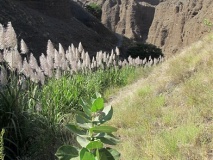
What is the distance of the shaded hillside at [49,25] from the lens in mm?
28048

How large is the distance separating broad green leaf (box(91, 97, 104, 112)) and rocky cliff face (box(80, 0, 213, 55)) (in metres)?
30.4

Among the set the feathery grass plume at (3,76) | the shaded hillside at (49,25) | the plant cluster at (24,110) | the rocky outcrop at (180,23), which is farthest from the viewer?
the rocky outcrop at (180,23)

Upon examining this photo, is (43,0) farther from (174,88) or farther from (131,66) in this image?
(174,88)

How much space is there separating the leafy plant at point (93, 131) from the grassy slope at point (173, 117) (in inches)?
83.8

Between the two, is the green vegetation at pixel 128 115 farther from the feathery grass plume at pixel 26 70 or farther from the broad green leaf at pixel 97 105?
the broad green leaf at pixel 97 105

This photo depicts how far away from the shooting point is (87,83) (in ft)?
35.7

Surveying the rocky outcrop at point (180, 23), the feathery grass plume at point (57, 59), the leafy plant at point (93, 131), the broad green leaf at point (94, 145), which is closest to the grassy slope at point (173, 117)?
the feathery grass plume at point (57, 59)

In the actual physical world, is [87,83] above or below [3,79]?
below

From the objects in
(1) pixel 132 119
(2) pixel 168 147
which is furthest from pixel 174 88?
(2) pixel 168 147

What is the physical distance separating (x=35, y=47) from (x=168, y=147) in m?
23.3

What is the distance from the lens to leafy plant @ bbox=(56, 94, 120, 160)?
2087 millimetres

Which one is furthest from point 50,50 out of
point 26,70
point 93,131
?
point 93,131

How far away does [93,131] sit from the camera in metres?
2.15

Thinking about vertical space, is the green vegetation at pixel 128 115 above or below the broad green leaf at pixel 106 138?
below
